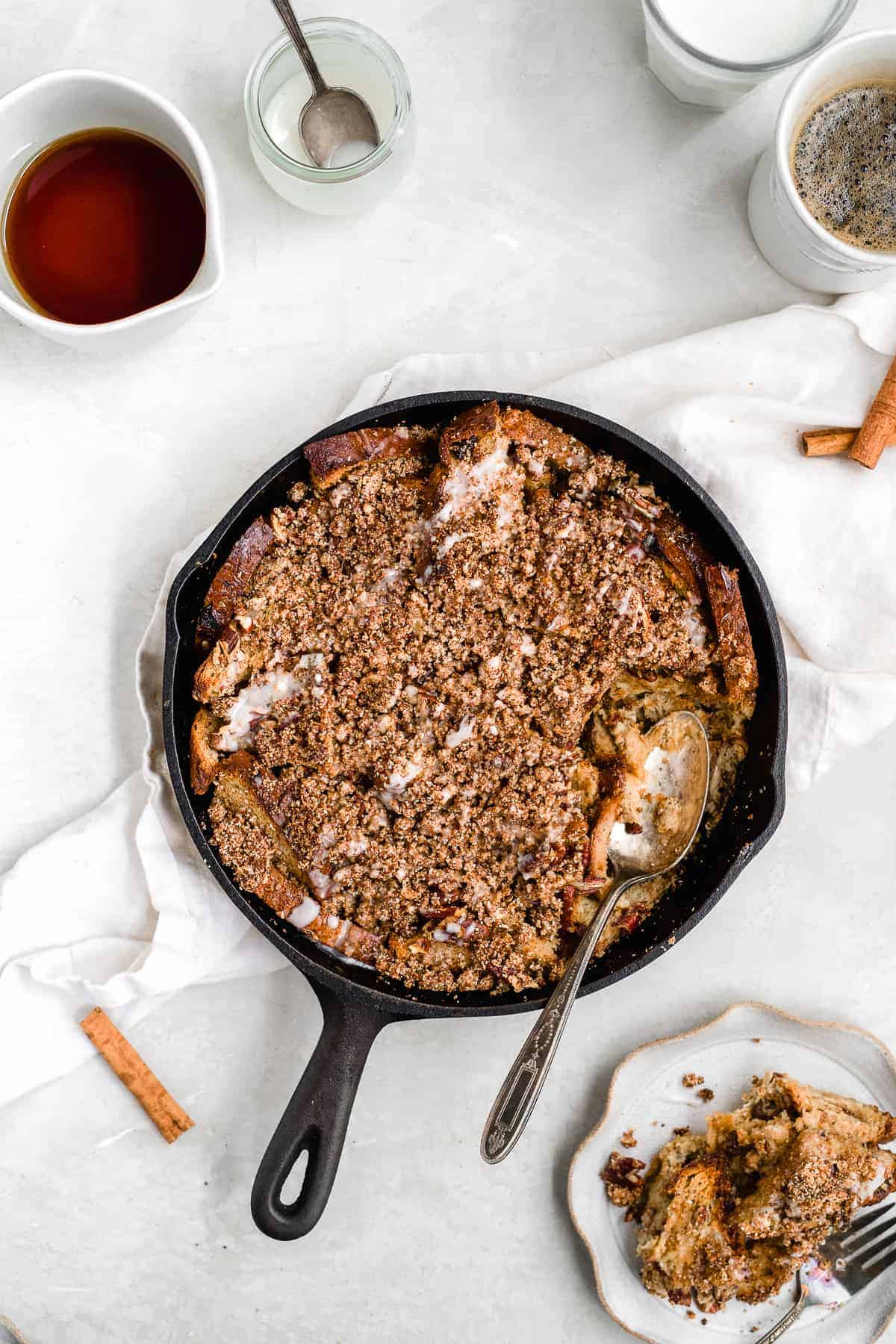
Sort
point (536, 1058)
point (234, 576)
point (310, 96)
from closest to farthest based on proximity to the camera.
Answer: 1. point (536, 1058)
2. point (234, 576)
3. point (310, 96)

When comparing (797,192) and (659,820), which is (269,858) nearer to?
(659,820)

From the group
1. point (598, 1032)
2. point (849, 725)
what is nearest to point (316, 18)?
point (849, 725)

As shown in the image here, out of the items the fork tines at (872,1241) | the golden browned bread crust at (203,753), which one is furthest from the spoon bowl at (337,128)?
the fork tines at (872,1241)

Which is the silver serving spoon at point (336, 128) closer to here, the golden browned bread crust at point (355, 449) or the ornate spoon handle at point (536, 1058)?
the golden browned bread crust at point (355, 449)

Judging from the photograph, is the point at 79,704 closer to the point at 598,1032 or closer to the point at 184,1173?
the point at 184,1173

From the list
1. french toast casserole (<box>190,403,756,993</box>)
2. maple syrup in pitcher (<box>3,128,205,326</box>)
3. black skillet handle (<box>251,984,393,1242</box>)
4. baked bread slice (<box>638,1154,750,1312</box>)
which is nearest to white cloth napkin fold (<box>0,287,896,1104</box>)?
french toast casserole (<box>190,403,756,993</box>)

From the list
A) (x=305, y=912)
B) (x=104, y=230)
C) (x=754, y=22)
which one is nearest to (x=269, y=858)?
(x=305, y=912)
